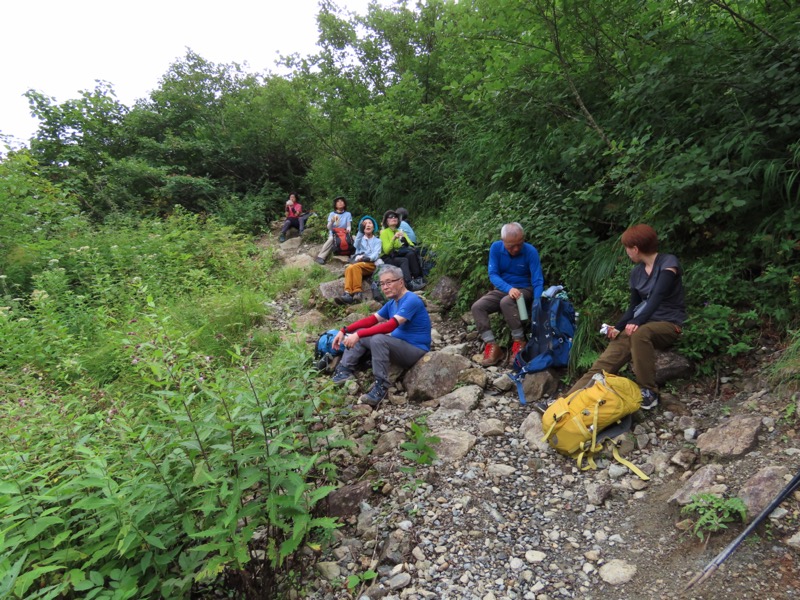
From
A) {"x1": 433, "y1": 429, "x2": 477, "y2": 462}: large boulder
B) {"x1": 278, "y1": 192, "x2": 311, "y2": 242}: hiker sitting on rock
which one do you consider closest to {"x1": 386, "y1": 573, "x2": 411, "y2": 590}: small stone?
{"x1": 433, "y1": 429, "x2": 477, "y2": 462}: large boulder

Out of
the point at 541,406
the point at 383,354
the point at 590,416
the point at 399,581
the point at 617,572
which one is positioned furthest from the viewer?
the point at 383,354

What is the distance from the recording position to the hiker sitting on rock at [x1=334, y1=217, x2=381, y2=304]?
743cm

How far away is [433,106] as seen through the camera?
9.86 metres

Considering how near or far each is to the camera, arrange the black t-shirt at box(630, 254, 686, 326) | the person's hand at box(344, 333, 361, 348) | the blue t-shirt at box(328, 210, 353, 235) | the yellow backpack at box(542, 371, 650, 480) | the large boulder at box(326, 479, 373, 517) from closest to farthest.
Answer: the large boulder at box(326, 479, 373, 517), the yellow backpack at box(542, 371, 650, 480), the black t-shirt at box(630, 254, 686, 326), the person's hand at box(344, 333, 361, 348), the blue t-shirt at box(328, 210, 353, 235)

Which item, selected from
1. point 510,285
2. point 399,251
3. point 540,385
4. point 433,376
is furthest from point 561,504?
point 399,251

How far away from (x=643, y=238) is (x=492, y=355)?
2.14m

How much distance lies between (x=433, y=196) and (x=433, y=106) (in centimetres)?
216

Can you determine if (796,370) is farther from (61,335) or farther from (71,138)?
(71,138)

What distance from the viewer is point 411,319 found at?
16.0ft

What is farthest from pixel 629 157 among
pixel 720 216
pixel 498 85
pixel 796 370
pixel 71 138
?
pixel 71 138

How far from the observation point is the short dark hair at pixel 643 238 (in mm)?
3688

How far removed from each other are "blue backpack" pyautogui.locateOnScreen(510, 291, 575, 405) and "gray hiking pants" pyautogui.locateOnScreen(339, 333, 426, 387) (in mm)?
1185

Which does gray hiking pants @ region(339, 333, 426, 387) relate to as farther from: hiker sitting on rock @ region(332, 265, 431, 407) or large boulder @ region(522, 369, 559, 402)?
large boulder @ region(522, 369, 559, 402)

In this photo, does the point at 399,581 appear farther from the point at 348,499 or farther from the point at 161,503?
the point at 161,503
